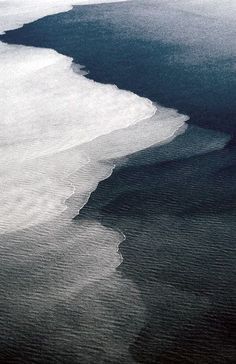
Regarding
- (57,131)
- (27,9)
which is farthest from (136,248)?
(27,9)

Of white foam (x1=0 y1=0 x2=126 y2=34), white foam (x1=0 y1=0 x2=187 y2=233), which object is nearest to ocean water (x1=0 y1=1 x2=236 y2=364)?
white foam (x1=0 y1=0 x2=187 y2=233)

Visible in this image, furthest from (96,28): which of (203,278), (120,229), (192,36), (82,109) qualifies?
(203,278)

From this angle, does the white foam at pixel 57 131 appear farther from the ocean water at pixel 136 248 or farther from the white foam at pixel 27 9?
the white foam at pixel 27 9

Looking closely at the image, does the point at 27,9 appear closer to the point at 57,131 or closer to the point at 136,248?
the point at 57,131

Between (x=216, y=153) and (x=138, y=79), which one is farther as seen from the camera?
(x=138, y=79)

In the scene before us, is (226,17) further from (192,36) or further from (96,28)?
(96,28)

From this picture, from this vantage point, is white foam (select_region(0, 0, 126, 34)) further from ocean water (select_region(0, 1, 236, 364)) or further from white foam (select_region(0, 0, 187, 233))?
ocean water (select_region(0, 1, 236, 364))
